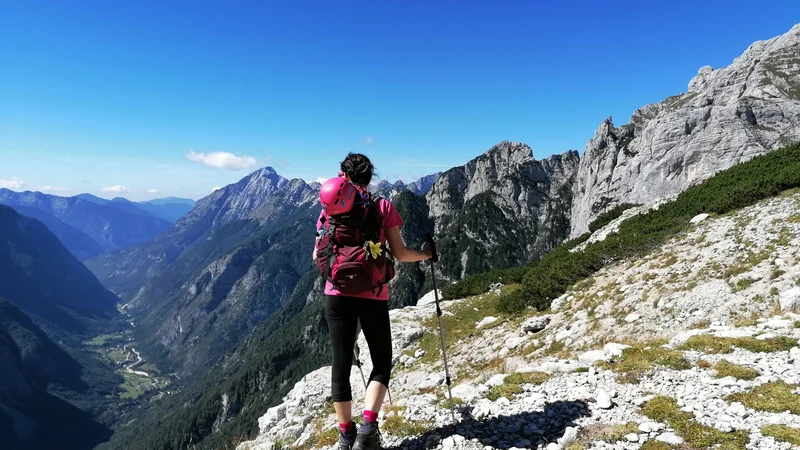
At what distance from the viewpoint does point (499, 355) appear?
17500mm

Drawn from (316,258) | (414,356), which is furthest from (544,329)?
(316,258)

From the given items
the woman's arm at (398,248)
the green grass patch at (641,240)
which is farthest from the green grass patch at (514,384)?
the green grass patch at (641,240)

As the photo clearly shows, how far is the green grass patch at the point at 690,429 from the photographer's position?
558 centimetres

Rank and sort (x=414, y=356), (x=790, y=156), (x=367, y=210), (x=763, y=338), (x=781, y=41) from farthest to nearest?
(x=781, y=41)
(x=790, y=156)
(x=414, y=356)
(x=763, y=338)
(x=367, y=210)

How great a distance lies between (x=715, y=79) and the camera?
85.6 metres

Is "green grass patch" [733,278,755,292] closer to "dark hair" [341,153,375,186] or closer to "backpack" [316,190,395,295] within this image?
"backpack" [316,190,395,295]

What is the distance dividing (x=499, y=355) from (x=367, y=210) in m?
13.9

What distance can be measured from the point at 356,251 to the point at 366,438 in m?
2.80

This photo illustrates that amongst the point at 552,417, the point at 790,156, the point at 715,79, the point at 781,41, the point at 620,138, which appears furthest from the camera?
the point at 620,138

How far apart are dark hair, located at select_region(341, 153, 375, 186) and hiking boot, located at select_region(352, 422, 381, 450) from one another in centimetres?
372

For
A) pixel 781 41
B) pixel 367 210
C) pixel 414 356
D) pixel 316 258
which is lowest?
pixel 414 356

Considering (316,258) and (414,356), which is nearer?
(316,258)

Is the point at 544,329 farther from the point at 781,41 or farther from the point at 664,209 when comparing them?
the point at 781,41

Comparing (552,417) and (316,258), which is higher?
(316,258)
